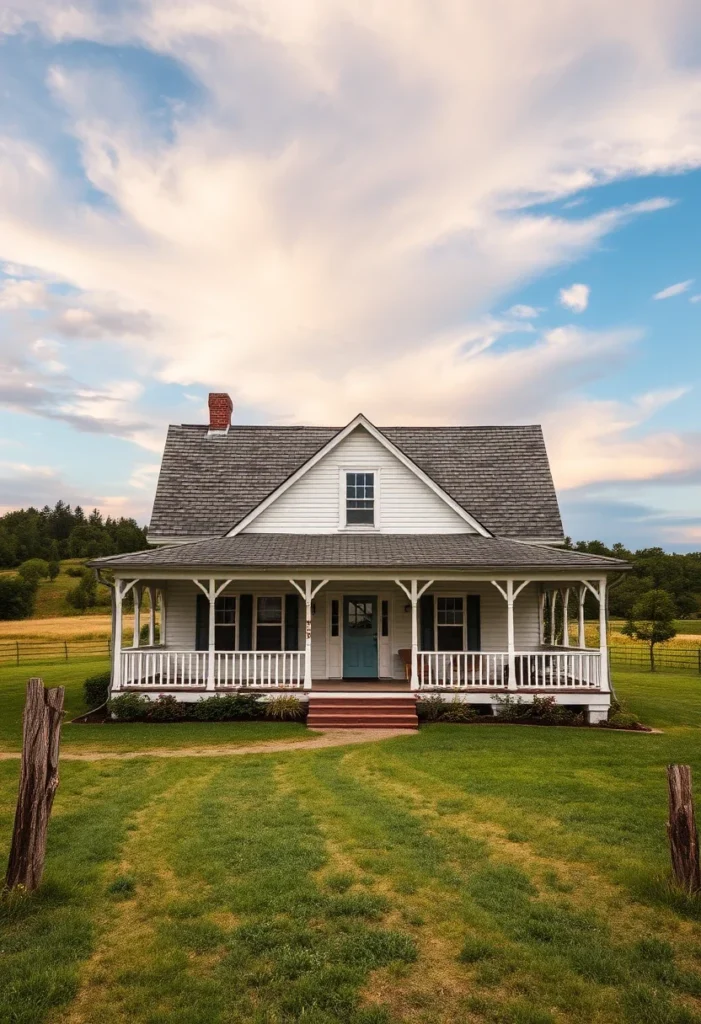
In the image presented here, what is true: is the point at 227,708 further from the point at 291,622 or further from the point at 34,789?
the point at 34,789

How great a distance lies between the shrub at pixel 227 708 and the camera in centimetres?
1587

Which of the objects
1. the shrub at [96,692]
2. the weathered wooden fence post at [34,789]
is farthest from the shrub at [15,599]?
the weathered wooden fence post at [34,789]

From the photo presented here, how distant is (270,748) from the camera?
42.7ft

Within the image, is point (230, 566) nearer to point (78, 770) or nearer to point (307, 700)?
point (307, 700)

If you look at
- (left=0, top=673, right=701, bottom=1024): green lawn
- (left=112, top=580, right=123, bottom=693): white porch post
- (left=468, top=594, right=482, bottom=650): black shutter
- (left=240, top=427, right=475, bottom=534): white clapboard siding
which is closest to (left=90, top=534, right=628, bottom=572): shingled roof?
(left=240, top=427, right=475, bottom=534): white clapboard siding

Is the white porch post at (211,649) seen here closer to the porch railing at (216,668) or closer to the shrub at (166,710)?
the porch railing at (216,668)

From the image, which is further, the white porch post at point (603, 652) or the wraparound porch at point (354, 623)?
the wraparound porch at point (354, 623)

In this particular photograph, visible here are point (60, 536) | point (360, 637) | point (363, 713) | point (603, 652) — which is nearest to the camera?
point (363, 713)

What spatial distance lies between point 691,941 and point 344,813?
4.36 metres

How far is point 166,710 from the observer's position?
52.3 ft

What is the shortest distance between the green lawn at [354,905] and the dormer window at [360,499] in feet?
33.9

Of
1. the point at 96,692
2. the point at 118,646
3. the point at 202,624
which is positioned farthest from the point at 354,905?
the point at 96,692

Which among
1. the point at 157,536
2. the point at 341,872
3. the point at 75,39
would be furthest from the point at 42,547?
the point at 341,872

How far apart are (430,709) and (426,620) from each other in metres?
3.33
